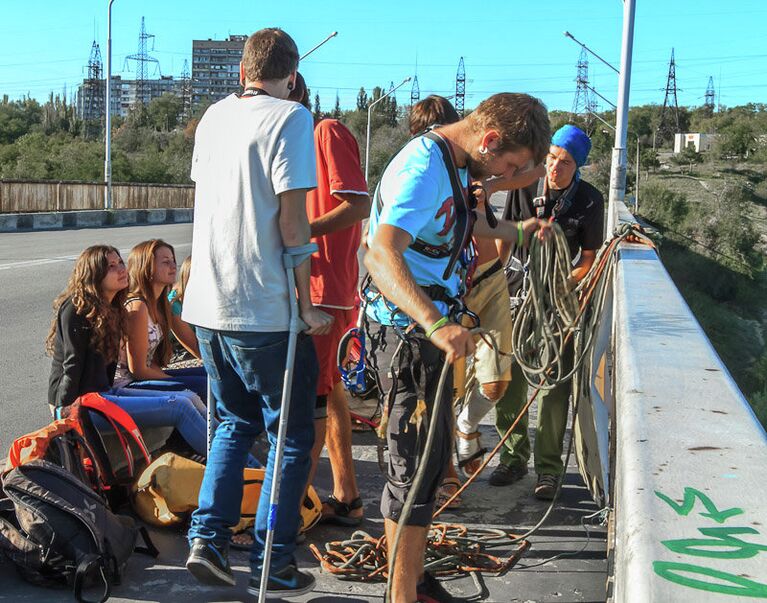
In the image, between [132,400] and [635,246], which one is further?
[635,246]

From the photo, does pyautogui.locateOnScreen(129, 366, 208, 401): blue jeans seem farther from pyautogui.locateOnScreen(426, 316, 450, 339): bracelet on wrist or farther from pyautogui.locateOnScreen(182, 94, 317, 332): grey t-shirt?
pyautogui.locateOnScreen(426, 316, 450, 339): bracelet on wrist

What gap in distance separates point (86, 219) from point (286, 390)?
25.7 metres

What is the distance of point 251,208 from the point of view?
3402 millimetres

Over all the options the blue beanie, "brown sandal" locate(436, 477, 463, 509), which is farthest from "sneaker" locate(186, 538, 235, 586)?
the blue beanie

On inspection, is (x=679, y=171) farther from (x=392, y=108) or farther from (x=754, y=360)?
(x=392, y=108)

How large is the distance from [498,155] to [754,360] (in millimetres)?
32271

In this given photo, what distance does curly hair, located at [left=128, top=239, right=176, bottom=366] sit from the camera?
550 cm

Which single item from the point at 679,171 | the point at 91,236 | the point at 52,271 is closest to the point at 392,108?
the point at 679,171

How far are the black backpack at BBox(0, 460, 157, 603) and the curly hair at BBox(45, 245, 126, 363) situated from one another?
1086mm

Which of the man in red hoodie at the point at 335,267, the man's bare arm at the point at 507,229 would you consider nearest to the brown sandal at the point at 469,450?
the man in red hoodie at the point at 335,267

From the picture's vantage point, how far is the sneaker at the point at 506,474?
199 inches

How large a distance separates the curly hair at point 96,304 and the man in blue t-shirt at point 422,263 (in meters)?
1.75

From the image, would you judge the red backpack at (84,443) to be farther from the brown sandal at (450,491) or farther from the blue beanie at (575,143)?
the blue beanie at (575,143)

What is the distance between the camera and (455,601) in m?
3.65
